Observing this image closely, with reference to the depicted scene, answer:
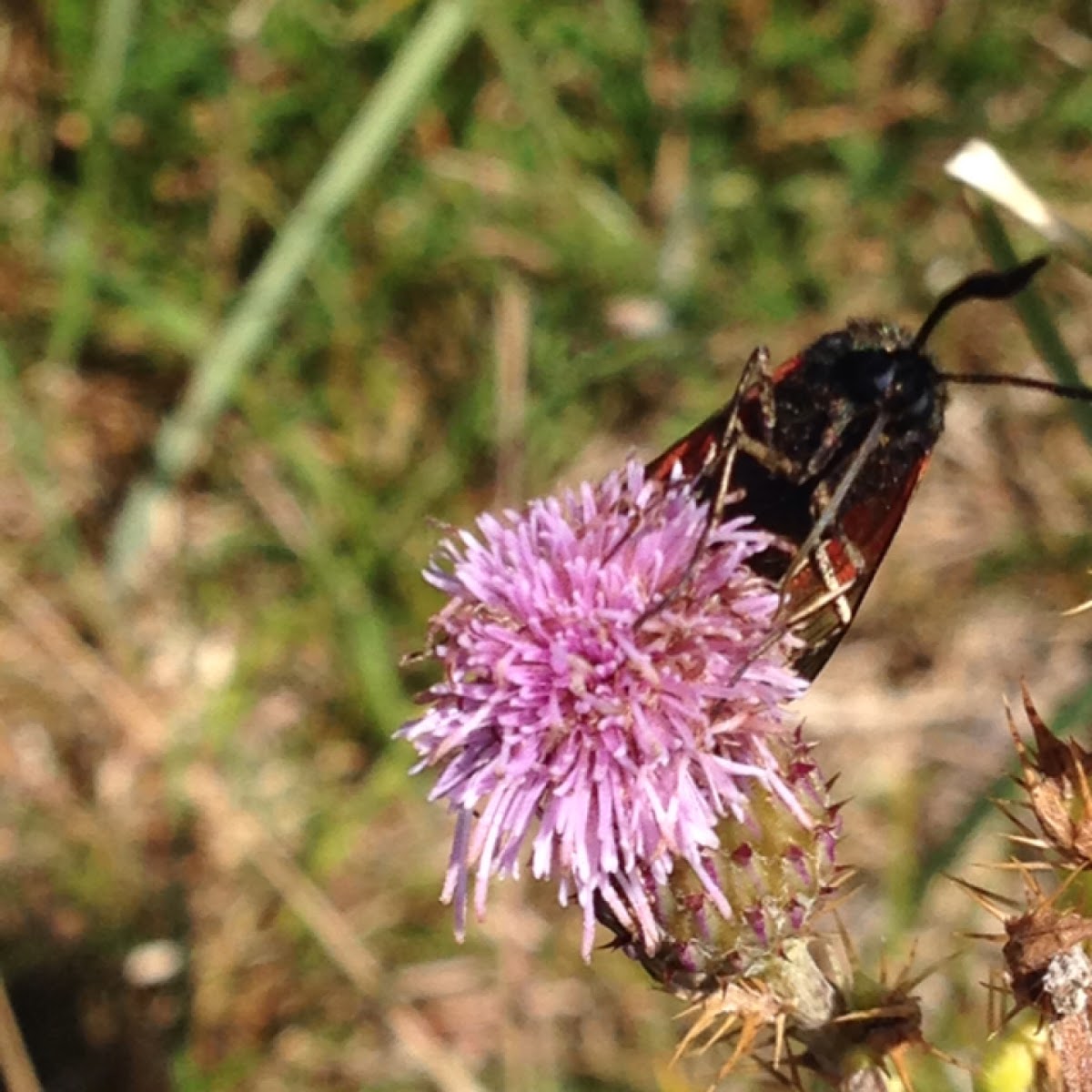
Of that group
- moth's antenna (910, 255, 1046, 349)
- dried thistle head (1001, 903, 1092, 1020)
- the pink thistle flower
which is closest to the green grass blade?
moth's antenna (910, 255, 1046, 349)

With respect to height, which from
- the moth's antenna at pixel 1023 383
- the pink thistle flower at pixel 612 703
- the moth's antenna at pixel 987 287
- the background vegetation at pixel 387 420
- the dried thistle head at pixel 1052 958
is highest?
the background vegetation at pixel 387 420

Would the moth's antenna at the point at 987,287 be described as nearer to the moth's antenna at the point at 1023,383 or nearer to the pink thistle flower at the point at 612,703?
the moth's antenna at the point at 1023,383

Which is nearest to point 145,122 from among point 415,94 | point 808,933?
point 415,94

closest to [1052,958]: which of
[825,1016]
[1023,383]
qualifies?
[825,1016]

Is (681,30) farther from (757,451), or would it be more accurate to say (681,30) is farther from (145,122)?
(757,451)

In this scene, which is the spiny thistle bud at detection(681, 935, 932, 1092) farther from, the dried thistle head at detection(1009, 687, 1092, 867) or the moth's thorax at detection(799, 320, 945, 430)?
the moth's thorax at detection(799, 320, 945, 430)

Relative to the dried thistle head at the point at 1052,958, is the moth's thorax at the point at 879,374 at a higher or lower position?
higher

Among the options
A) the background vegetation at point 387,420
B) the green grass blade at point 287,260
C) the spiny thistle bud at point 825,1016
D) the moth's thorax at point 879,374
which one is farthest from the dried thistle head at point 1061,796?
the green grass blade at point 287,260
